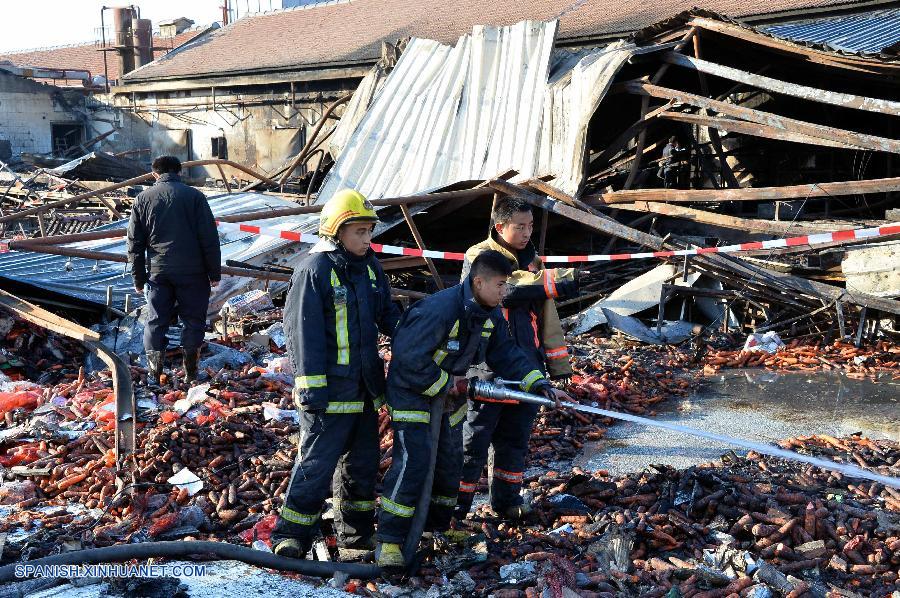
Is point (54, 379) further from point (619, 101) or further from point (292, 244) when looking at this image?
point (619, 101)

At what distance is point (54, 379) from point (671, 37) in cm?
939

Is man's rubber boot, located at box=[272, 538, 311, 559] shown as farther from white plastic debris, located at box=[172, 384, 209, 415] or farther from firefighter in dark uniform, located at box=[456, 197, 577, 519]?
white plastic debris, located at box=[172, 384, 209, 415]

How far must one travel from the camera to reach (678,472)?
558 cm

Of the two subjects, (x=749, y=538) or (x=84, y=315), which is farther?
(x=84, y=315)

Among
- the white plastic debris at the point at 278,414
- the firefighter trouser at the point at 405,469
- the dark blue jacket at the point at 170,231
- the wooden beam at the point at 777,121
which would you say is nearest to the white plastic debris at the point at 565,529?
the firefighter trouser at the point at 405,469

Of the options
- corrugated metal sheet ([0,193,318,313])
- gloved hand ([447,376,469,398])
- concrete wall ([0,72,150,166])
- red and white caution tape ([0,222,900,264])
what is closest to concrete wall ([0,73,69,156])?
concrete wall ([0,72,150,166])

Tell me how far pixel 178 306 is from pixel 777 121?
25.6 feet

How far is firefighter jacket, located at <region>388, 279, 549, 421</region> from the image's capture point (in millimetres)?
4441

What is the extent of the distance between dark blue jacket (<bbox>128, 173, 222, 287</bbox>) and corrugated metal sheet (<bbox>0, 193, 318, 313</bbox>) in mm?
2633

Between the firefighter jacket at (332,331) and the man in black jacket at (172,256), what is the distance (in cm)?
349

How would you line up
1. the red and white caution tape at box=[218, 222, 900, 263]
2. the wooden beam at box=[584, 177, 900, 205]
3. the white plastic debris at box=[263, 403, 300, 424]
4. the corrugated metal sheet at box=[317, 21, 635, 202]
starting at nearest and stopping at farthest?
the white plastic debris at box=[263, 403, 300, 424]
the red and white caution tape at box=[218, 222, 900, 263]
the wooden beam at box=[584, 177, 900, 205]
the corrugated metal sheet at box=[317, 21, 635, 202]

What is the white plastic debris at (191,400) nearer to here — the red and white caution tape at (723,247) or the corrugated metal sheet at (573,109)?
the red and white caution tape at (723,247)

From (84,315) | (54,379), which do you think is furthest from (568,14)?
(54,379)

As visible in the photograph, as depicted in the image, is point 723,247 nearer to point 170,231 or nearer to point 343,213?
point 170,231
